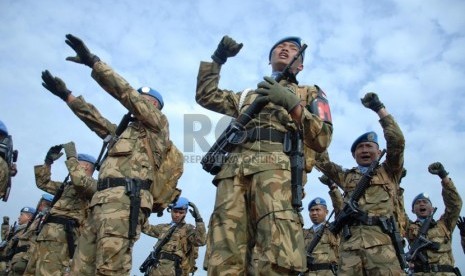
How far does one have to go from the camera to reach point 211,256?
3.39 metres

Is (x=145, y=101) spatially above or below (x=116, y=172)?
above

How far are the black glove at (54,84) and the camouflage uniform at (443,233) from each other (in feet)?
27.7

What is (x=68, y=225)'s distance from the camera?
7.75m

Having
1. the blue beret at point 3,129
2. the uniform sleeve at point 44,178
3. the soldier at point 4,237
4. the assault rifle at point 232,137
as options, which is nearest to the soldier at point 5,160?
the blue beret at point 3,129

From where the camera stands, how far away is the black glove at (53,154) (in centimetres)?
934

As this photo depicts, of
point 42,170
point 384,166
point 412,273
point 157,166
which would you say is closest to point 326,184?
point 384,166

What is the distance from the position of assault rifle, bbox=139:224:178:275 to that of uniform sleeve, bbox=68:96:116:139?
242 inches

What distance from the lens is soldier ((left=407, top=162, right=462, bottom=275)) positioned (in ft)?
31.0

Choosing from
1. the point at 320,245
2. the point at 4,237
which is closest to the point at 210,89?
the point at 320,245

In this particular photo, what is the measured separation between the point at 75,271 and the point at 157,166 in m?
1.63

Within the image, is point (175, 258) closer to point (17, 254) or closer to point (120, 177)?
point (17, 254)

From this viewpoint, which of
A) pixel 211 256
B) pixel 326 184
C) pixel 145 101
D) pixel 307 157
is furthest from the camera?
pixel 326 184

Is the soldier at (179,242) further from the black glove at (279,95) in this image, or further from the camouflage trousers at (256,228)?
the black glove at (279,95)

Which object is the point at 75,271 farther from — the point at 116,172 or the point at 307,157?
the point at 307,157
